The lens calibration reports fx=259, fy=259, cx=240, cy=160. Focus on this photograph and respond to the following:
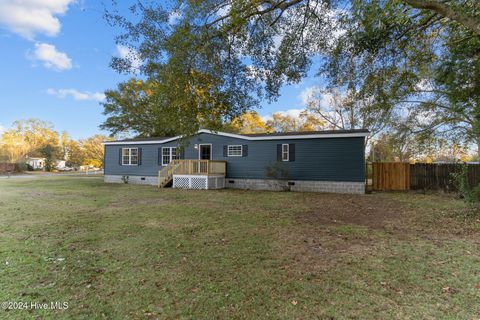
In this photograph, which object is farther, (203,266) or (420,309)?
(203,266)

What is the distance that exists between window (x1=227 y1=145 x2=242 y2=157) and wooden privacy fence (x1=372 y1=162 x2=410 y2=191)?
24.6 ft

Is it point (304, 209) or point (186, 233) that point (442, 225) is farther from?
point (186, 233)

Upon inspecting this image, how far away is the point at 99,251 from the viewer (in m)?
4.19

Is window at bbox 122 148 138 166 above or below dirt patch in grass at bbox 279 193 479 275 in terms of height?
above

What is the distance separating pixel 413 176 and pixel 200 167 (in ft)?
37.6

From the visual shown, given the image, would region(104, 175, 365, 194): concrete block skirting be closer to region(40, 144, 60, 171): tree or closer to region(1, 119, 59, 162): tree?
region(1, 119, 59, 162): tree

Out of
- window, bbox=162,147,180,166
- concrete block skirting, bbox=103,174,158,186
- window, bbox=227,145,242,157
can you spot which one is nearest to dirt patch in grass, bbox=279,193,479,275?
window, bbox=227,145,242,157

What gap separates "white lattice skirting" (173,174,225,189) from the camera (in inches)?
573

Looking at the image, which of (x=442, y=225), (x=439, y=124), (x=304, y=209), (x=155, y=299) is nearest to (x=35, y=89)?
(x=304, y=209)

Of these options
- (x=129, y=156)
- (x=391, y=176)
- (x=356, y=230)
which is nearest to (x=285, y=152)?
(x=391, y=176)

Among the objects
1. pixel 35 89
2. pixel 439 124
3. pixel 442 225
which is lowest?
pixel 442 225

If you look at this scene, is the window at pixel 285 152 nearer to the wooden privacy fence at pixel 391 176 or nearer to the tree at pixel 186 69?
the wooden privacy fence at pixel 391 176

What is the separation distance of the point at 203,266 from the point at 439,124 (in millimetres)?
18862

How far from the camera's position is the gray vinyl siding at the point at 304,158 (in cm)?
1276
